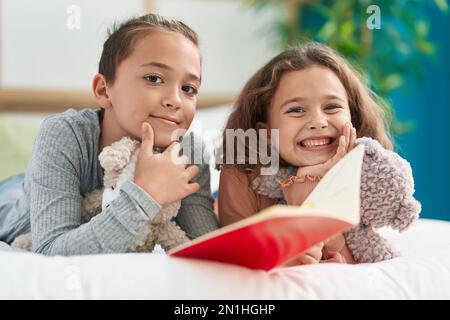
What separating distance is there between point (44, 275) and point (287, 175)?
0.56m

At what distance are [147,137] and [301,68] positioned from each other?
35cm

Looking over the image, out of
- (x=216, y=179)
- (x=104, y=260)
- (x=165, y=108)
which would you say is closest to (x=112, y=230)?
(x=104, y=260)

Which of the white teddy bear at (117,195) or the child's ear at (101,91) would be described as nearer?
the white teddy bear at (117,195)

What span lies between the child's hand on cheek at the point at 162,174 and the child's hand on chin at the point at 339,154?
0.23 metres

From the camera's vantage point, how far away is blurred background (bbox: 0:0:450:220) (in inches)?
107

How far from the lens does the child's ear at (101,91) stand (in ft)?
3.93

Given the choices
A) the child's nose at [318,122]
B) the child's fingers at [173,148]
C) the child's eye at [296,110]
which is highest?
the child's eye at [296,110]

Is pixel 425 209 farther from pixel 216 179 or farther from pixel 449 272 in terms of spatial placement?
pixel 449 272

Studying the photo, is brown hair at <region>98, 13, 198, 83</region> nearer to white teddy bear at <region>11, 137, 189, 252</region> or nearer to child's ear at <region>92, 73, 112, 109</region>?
child's ear at <region>92, 73, 112, 109</region>

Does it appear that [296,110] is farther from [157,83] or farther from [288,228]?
[288,228]

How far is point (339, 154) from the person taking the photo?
110 centimetres

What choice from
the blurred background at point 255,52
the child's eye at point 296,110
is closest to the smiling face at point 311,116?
the child's eye at point 296,110

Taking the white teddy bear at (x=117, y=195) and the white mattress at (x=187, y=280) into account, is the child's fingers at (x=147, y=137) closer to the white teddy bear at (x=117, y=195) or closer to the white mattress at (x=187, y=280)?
the white teddy bear at (x=117, y=195)

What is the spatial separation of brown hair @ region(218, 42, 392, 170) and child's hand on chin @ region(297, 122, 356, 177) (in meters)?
0.16
